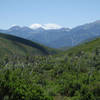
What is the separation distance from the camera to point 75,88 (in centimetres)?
1703

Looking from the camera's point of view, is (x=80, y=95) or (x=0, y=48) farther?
(x=0, y=48)

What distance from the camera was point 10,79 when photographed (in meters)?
12.3

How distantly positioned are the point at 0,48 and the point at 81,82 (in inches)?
7074

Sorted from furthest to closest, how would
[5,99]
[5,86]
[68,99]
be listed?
[68,99]
[5,86]
[5,99]

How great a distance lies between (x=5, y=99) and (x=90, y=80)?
10870mm

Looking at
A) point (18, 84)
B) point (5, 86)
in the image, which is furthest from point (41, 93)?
point (5, 86)

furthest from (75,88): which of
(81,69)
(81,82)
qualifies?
(81,69)

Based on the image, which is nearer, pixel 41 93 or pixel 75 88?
pixel 41 93

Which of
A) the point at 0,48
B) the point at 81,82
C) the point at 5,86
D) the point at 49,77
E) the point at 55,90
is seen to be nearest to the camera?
the point at 5,86

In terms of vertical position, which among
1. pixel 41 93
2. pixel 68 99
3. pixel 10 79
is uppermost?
pixel 10 79

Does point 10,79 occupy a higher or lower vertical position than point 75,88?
higher

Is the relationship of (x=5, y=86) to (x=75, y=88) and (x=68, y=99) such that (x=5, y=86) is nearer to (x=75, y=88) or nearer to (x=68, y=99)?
(x=68, y=99)

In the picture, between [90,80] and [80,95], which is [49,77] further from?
[80,95]

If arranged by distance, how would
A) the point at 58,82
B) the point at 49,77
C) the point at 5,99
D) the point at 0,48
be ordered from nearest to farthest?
the point at 5,99 → the point at 58,82 → the point at 49,77 → the point at 0,48
